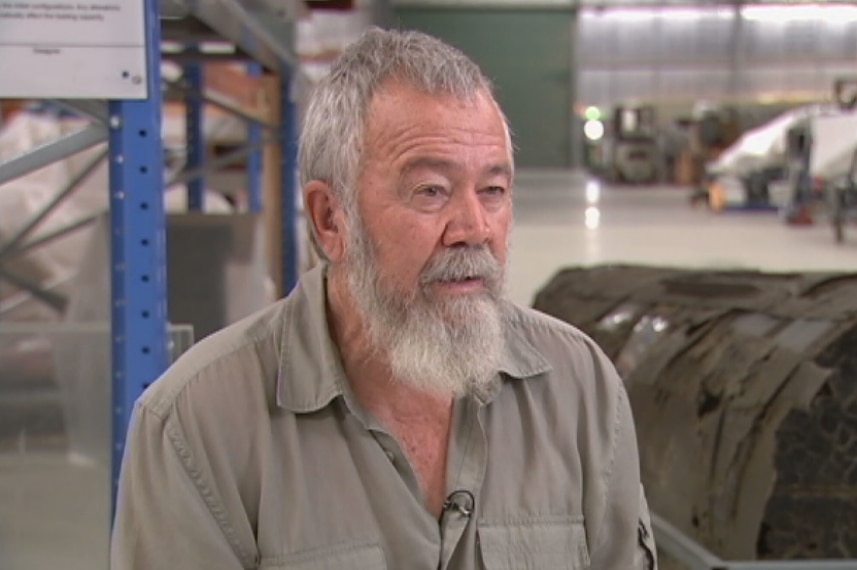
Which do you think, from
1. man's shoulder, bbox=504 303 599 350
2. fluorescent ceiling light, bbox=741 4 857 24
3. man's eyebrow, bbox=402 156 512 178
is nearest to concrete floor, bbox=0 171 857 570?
man's shoulder, bbox=504 303 599 350

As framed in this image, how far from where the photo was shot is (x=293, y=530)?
50.2 inches

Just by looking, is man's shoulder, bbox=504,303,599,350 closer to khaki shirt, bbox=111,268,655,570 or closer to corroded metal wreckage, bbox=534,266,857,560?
khaki shirt, bbox=111,268,655,570

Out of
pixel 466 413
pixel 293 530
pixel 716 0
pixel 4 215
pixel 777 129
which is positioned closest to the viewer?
pixel 293 530

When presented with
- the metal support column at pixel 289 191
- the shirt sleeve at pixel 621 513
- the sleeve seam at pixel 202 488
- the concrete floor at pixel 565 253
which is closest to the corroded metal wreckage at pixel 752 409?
the concrete floor at pixel 565 253

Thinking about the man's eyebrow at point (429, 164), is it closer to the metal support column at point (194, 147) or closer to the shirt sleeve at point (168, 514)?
the shirt sleeve at point (168, 514)

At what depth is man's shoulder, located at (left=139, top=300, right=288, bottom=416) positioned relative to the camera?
50.7 inches

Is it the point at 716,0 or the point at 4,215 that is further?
the point at 716,0

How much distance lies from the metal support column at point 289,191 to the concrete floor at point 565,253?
5.08 feet

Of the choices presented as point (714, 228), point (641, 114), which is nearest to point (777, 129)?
point (714, 228)

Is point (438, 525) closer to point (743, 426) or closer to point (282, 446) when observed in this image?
point (282, 446)

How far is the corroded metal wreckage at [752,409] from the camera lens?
2.25 metres

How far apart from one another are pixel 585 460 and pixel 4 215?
10.7 feet

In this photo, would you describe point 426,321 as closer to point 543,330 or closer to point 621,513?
point 543,330

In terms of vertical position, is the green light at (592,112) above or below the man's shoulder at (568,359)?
above
